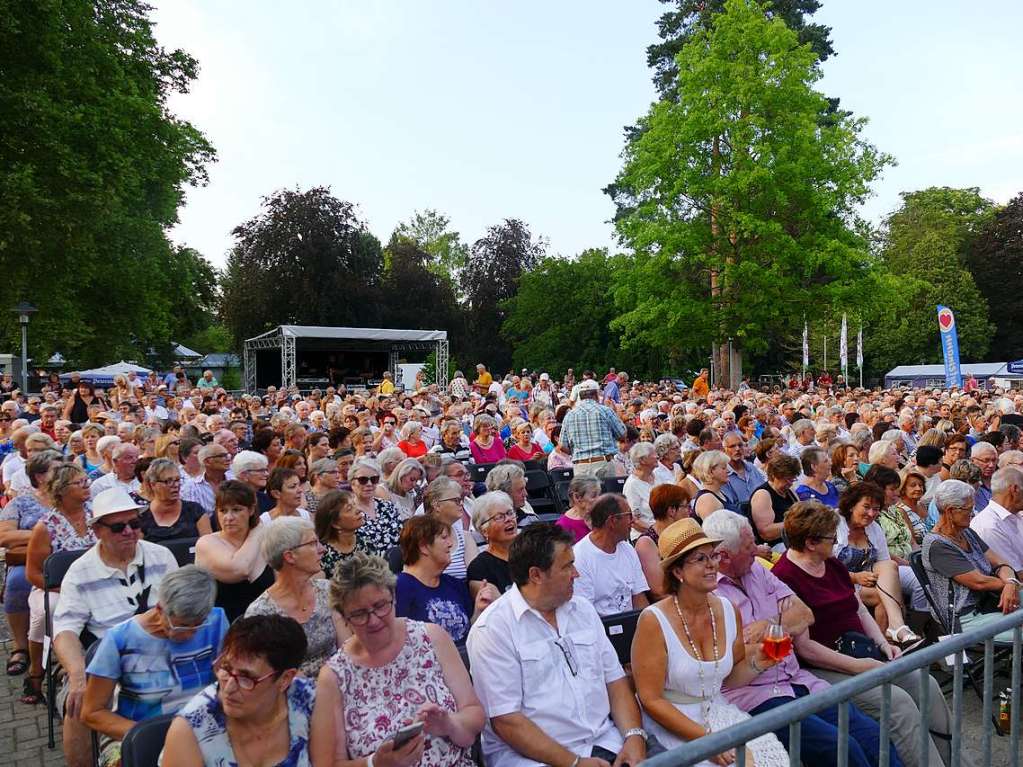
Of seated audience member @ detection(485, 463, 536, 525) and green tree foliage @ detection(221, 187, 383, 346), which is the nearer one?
seated audience member @ detection(485, 463, 536, 525)

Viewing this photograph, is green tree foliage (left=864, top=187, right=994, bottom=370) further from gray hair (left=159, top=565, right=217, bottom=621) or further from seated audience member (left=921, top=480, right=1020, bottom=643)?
gray hair (left=159, top=565, right=217, bottom=621)

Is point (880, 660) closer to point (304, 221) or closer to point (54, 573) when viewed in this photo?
point (54, 573)

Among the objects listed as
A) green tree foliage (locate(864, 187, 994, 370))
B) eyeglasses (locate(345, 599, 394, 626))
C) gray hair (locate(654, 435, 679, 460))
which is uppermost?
green tree foliage (locate(864, 187, 994, 370))

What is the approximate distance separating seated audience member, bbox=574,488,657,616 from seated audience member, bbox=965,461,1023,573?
8.56 ft

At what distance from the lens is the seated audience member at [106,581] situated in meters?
3.77

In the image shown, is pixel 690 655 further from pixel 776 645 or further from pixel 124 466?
pixel 124 466

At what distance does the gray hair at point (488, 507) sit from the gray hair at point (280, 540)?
4.00 feet

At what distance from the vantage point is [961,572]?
4.89m

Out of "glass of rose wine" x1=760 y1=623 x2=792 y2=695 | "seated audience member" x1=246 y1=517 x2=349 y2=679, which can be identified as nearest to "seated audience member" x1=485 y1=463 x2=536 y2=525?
"seated audience member" x1=246 y1=517 x2=349 y2=679

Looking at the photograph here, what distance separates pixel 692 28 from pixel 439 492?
111 ft

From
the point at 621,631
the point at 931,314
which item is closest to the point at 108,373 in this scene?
the point at 621,631

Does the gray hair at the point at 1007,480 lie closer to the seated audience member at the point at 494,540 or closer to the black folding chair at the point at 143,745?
the seated audience member at the point at 494,540

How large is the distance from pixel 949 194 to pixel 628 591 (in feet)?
207

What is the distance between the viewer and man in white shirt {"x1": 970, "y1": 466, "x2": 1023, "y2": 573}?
17.8 ft
